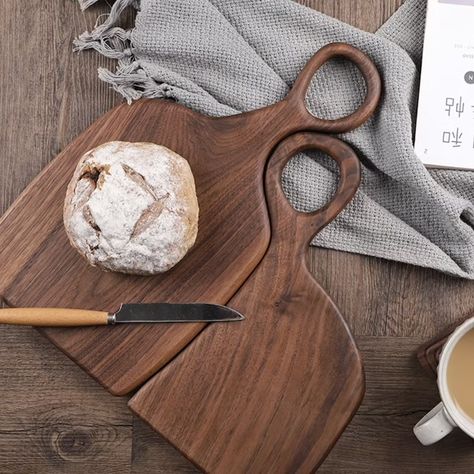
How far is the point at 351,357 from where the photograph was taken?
89 centimetres

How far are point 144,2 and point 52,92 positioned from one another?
19 cm

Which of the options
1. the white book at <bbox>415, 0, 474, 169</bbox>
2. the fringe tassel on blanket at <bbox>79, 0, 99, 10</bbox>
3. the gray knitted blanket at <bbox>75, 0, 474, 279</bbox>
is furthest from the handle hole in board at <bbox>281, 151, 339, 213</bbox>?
the fringe tassel on blanket at <bbox>79, 0, 99, 10</bbox>

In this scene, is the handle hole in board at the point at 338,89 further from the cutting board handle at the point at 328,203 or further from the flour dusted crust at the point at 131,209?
the flour dusted crust at the point at 131,209

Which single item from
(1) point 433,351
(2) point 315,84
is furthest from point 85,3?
(1) point 433,351


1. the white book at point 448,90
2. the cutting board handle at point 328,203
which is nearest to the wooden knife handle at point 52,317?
the cutting board handle at point 328,203

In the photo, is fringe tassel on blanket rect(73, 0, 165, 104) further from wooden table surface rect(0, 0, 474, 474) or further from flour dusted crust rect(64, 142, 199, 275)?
flour dusted crust rect(64, 142, 199, 275)

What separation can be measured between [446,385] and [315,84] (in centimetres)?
44

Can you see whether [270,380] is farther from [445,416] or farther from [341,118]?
[341,118]

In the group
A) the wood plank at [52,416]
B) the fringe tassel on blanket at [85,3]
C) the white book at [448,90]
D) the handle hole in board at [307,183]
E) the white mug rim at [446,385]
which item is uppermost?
the fringe tassel on blanket at [85,3]

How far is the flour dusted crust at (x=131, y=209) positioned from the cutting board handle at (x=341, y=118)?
189mm

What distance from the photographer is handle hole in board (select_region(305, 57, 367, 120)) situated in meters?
0.95

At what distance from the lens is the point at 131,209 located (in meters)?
0.81

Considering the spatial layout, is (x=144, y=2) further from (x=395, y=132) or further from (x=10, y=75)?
(x=395, y=132)

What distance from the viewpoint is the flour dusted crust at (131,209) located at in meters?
0.82
